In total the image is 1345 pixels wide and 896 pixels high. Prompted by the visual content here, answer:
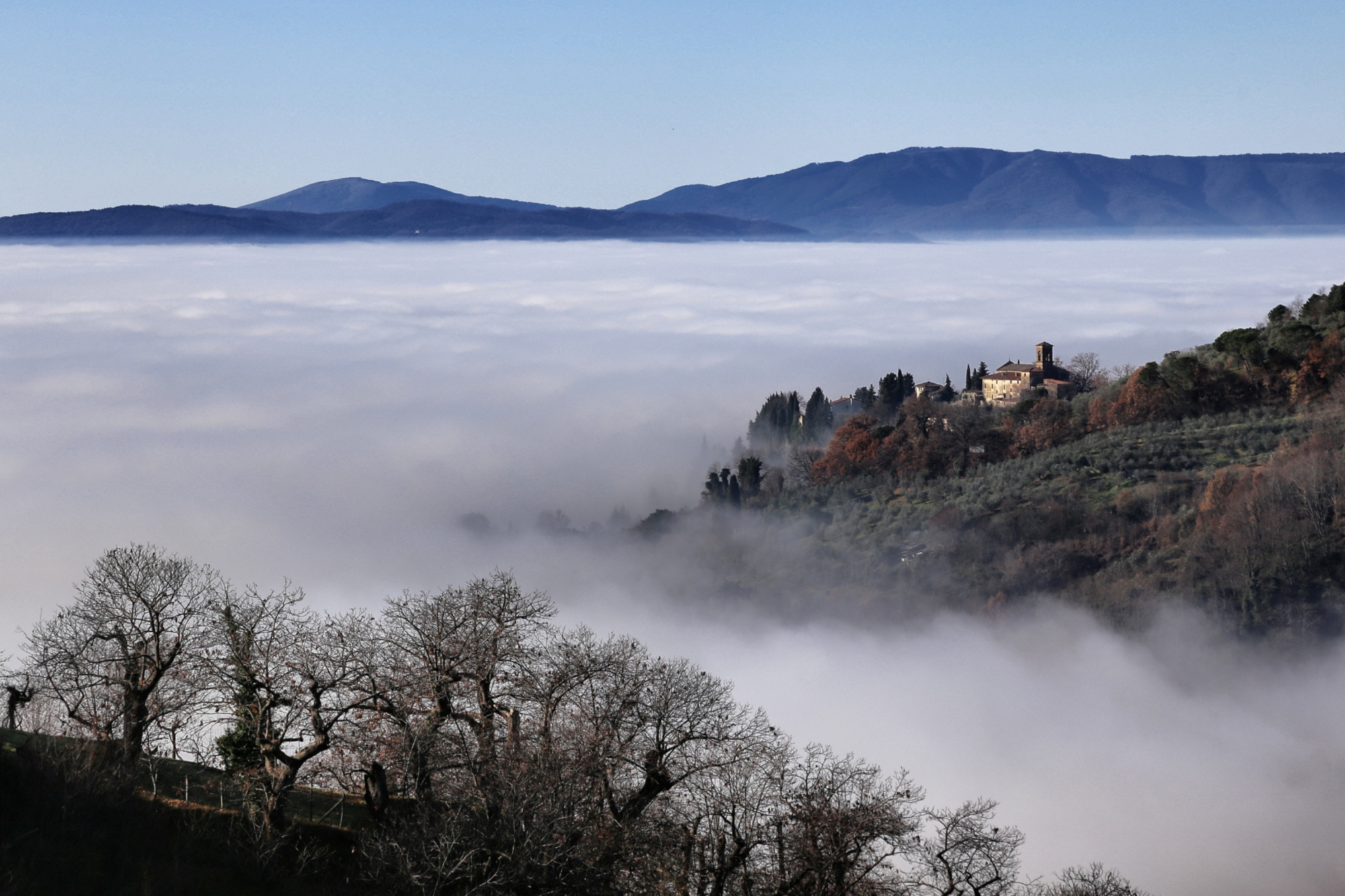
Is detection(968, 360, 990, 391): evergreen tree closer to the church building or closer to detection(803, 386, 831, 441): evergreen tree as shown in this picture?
the church building

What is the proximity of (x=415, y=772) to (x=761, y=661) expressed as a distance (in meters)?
42.3

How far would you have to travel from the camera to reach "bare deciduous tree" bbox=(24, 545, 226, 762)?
21.0 m

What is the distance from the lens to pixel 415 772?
18828 millimetres

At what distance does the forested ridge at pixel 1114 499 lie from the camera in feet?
183

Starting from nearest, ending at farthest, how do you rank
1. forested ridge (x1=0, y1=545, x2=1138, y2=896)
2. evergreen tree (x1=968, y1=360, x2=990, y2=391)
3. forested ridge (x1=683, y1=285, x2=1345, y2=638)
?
1. forested ridge (x1=0, y1=545, x2=1138, y2=896)
2. forested ridge (x1=683, y1=285, x2=1345, y2=638)
3. evergreen tree (x1=968, y1=360, x2=990, y2=391)

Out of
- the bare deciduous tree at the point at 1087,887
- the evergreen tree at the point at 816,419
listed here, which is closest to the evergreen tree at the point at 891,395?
the evergreen tree at the point at 816,419

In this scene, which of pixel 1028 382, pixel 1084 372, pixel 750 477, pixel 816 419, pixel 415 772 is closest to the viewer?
pixel 415 772

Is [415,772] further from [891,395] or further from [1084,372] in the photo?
[1084,372]

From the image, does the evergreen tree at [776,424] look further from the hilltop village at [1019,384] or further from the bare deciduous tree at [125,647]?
the bare deciduous tree at [125,647]

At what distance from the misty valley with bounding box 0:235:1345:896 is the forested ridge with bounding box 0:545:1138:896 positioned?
94 millimetres

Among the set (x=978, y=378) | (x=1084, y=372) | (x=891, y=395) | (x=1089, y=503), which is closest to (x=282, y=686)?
(x=1089, y=503)

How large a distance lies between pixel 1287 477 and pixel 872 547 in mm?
23277

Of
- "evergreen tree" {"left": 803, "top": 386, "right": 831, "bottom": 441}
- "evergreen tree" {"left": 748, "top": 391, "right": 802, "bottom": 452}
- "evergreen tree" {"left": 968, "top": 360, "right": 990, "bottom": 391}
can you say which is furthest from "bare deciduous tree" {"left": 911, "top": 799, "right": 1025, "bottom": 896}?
"evergreen tree" {"left": 748, "top": 391, "right": 802, "bottom": 452}

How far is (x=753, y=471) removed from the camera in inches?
3752
